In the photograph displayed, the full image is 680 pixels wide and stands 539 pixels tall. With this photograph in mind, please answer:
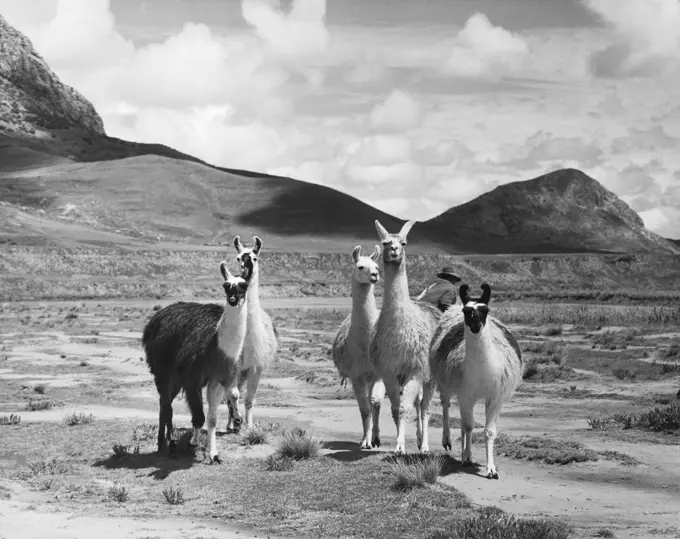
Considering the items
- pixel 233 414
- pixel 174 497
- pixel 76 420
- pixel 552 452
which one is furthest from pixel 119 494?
pixel 552 452

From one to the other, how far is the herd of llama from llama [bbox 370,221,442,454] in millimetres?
12

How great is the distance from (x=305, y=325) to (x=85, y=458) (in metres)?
33.6

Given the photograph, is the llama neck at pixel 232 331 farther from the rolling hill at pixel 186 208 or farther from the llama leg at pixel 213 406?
the rolling hill at pixel 186 208

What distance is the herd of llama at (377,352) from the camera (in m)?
11.4

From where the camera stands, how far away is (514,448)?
531 inches

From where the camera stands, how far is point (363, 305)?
13.3m

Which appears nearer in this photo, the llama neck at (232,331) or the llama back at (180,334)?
the llama neck at (232,331)

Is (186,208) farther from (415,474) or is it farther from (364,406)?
(415,474)

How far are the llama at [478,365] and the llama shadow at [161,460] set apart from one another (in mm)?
3378

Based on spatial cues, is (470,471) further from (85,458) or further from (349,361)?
(85,458)

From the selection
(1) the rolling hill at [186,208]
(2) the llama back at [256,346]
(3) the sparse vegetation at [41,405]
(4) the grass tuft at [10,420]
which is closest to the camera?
(2) the llama back at [256,346]

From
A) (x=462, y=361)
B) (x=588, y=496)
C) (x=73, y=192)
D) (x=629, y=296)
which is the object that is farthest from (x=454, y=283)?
(x=73, y=192)

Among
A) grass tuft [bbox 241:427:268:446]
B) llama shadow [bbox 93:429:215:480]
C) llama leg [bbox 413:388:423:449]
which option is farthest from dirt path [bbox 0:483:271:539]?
llama leg [bbox 413:388:423:449]

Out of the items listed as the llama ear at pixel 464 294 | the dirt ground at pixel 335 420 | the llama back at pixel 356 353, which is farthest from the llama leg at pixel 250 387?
the llama ear at pixel 464 294
